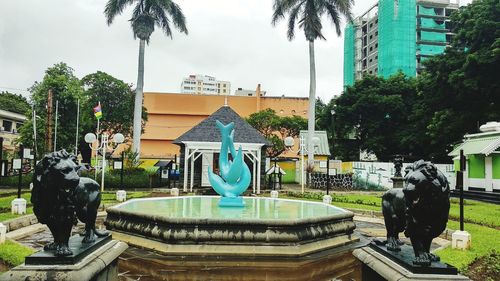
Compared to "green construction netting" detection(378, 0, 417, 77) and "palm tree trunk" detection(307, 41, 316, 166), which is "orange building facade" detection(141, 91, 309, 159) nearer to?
"green construction netting" detection(378, 0, 417, 77)

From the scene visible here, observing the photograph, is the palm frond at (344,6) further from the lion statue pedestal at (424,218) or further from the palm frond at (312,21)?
the lion statue pedestal at (424,218)

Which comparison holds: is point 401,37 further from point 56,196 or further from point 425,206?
point 56,196

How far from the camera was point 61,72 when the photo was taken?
124ft

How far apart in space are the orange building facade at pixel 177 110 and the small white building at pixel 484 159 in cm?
2942

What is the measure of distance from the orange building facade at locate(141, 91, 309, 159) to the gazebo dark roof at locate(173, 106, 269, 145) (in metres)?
26.3

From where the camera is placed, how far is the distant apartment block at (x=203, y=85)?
123875mm

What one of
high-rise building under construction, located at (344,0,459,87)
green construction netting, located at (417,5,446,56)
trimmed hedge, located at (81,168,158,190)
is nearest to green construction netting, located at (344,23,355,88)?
high-rise building under construction, located at (344,0,459,87)

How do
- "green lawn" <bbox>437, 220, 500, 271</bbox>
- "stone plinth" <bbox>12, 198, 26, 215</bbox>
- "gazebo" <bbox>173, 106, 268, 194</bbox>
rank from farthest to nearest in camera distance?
"gazebo" <bbox>173, 106, 268, 194</bbox> → "stone plinth" <bbox>12, 198, 26, 215</bbox> → "green lawn" <bbox>437, 220, 500, 271</bbox>

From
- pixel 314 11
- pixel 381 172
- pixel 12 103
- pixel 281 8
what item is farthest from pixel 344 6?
pixel 12 103

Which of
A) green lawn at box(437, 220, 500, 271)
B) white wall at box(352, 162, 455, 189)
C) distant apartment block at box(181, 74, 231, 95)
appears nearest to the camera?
green lawn at box(437, 220, 500, 271)

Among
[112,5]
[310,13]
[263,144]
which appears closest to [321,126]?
[310,13]

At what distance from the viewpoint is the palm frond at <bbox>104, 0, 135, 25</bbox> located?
30344 millimetres

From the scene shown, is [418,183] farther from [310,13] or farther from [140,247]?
[310,13]

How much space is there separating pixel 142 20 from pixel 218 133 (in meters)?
12.1
